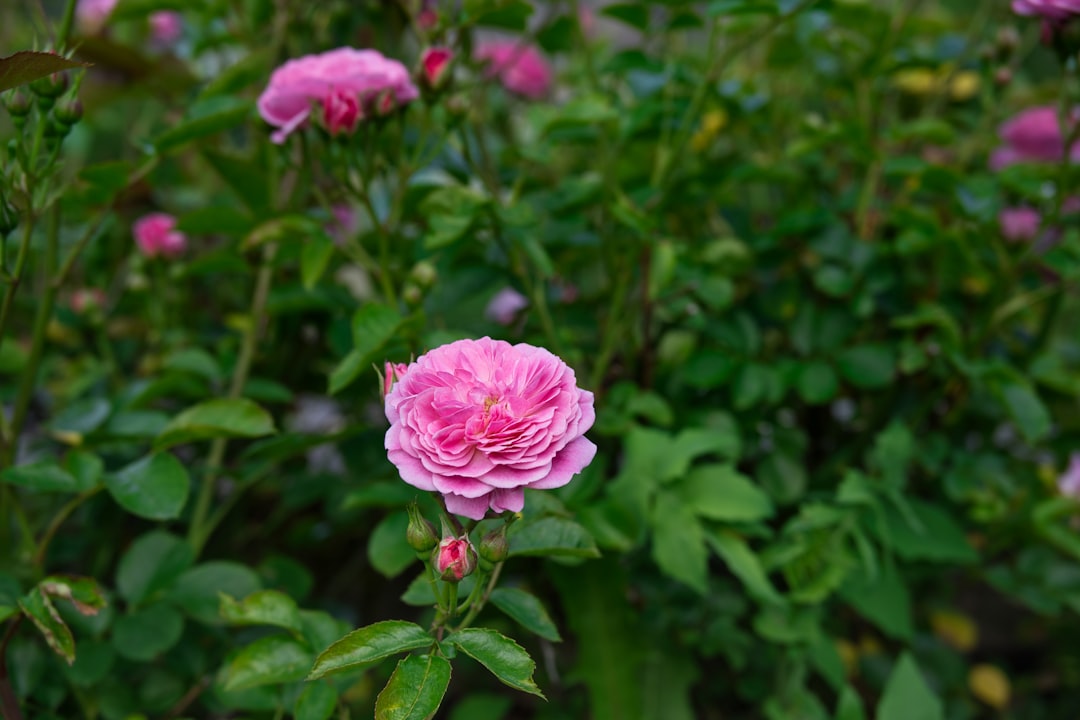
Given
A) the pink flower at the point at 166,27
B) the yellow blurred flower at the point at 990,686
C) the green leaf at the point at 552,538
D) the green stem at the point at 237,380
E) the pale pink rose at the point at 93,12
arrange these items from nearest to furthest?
the green leaf at the point at 552,538 → the green stem at the point at 237,380 → the yellow blurred flower at the point at 990,686 → the pale pink rose at the point at 93,12 → the pink flower at the point at 166,27

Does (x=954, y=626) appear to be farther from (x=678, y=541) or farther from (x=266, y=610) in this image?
(x=266, y=610)

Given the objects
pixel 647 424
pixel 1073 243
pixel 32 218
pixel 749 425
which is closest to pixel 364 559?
pixel 647 424

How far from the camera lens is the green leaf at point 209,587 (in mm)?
790

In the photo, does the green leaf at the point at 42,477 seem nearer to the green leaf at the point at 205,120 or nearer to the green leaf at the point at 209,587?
the green leaf at the point at 209,587

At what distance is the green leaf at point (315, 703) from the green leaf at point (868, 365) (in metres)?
0.64

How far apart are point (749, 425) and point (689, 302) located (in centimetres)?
20

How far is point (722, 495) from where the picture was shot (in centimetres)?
86

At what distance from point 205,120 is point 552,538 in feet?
1.62

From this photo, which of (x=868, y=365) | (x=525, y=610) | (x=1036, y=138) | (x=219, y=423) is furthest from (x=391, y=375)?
(x=1036, y=138)

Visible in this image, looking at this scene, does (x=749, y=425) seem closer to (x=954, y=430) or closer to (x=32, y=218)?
(x=954, y=430)

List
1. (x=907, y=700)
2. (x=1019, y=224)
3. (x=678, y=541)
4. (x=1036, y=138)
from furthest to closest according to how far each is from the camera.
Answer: (x=1036, y=138)
(x=1019, y=224)
(x=907, y=700)
(x=678, y=541)

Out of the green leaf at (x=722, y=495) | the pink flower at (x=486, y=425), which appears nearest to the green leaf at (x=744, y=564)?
the green leaf at (x=722, y=495)

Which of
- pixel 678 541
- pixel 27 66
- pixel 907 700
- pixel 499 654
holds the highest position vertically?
pixel 27 66

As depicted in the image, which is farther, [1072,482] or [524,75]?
[524,75]
